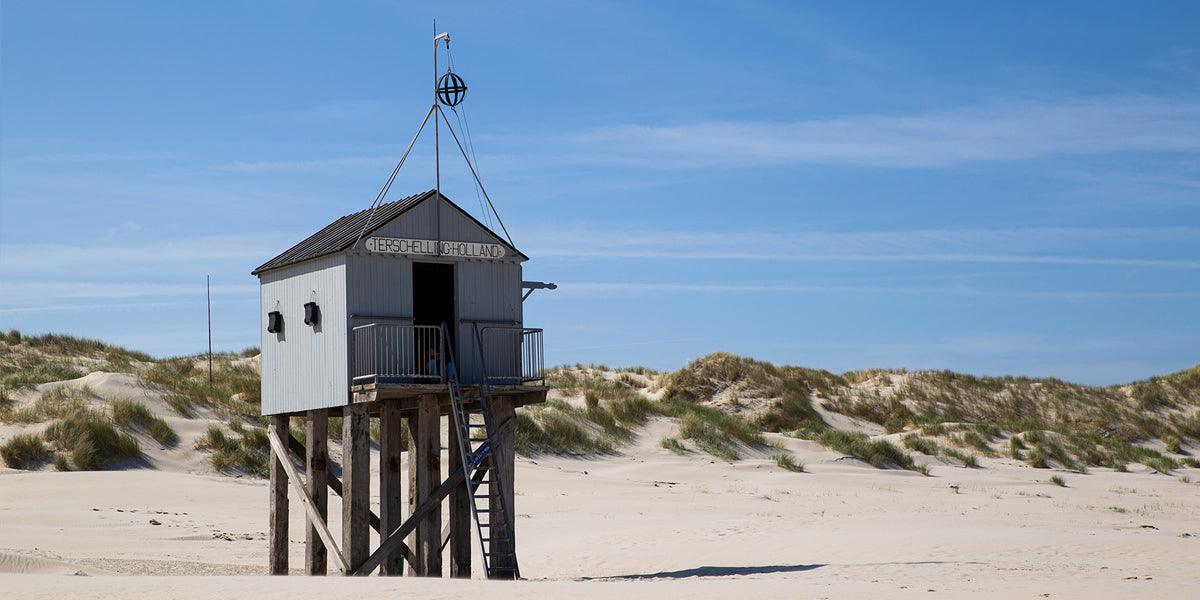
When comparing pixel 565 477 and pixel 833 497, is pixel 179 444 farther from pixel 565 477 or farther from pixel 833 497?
pixel 833 497

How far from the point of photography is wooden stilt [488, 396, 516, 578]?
19078 millimetres

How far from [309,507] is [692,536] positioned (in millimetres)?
6947

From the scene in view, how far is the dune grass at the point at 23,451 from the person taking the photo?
27.8 metres

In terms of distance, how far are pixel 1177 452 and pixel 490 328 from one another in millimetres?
36547

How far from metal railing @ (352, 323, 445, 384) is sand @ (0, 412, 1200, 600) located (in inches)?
111

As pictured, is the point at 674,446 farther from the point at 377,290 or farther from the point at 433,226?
the point at 377,290

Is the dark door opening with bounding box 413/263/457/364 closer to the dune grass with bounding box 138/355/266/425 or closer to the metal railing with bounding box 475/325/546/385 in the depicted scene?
the metal railing with bounding box 475/325/546/385

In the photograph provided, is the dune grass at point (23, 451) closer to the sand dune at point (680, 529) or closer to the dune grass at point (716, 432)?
the sand dune at point (680, 529)

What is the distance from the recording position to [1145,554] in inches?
796

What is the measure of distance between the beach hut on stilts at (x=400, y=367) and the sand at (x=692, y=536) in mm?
1726

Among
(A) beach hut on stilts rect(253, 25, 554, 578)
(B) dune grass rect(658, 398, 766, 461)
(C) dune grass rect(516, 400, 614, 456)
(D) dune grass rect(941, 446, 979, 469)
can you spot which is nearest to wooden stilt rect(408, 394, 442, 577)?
(A) beach hut on stilts rect(253, 25, 554, 578)

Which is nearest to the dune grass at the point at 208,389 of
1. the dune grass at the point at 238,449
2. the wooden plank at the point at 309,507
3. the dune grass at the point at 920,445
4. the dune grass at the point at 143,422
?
the dune grass at the point at 143,422

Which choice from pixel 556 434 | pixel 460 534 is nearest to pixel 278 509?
pixel 460 534

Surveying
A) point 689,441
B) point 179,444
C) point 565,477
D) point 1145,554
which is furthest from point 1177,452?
point 179,444
